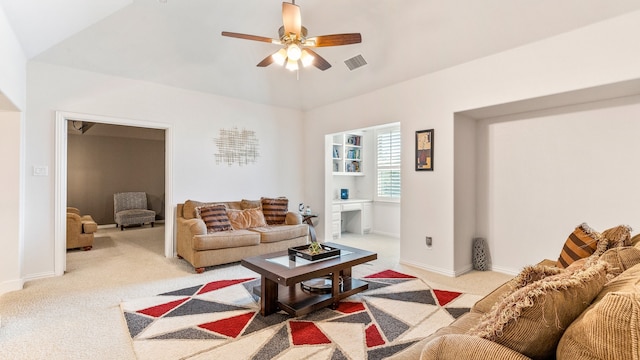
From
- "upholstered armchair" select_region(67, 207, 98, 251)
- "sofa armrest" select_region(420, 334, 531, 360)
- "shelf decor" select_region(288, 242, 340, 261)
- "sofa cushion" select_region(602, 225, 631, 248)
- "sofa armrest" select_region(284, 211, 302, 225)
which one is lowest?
"upholstered armchair" select_region(67, 207, 98, 251)

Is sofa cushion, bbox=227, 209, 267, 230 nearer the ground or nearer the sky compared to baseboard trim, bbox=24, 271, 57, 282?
nearer the sky

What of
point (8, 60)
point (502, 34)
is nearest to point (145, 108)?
point (8, 60)

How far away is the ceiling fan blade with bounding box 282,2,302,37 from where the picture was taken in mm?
2569

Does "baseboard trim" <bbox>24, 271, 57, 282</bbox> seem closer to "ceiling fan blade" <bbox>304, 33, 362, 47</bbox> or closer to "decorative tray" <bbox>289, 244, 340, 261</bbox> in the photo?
"decorative tray" <bbox>289, 244, 340, 261</bbox>

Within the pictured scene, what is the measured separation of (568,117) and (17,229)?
6308mm

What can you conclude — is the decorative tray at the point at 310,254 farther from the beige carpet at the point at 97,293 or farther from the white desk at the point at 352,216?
the white desk at the point at 352,216

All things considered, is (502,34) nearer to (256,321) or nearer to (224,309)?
(256,321)

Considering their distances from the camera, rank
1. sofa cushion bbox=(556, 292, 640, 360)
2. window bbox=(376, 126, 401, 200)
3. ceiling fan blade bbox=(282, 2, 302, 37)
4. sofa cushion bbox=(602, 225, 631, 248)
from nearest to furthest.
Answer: sofa cushion bbox=(556, 292, 640, 360), sofa cushion bbox=(602, 225, 631, 248), ceiling fan blade bbox=(282, 2, 302, 37), window bbox=(376, 126, 401, 200)

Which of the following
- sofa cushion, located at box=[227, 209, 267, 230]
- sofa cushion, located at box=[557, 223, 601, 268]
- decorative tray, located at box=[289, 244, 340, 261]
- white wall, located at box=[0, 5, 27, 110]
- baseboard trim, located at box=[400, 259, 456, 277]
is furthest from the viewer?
sofa cushion, located at box=[227, 209, 267, 230]

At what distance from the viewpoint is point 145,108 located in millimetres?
4527

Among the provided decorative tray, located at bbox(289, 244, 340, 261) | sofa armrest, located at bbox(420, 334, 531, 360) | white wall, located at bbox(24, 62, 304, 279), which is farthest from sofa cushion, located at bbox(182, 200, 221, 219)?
sofa armrest, located at bbox(420, 334, 531, 360)

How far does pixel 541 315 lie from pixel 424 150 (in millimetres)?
3371

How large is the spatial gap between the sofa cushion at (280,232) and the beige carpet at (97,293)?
2.03ft

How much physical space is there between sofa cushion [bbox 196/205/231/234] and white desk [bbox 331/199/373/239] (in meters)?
2.32
